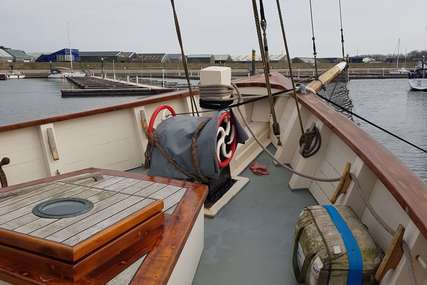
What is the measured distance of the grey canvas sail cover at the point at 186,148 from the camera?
2461 millimetres

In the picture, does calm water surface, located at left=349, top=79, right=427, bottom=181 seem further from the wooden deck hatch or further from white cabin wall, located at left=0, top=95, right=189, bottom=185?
the wooden deck hatch

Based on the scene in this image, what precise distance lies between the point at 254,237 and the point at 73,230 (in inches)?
54.0

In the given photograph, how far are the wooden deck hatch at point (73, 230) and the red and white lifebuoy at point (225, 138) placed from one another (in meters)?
0.95

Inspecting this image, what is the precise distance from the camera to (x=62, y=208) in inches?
56.3

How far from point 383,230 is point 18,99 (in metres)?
34.8

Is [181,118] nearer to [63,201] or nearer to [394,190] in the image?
[63,201]

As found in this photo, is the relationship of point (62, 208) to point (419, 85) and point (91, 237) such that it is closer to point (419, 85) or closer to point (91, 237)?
point (91, 237)

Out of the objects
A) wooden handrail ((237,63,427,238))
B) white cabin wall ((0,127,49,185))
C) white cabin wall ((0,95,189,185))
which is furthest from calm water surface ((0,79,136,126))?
wooden handrail ((237,63,427,238))

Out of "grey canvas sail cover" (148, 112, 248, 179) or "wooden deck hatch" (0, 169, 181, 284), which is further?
"grey canvas sail cover" (148, 112, 248, 179)

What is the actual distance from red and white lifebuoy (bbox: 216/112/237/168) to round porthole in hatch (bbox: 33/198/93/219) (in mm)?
1148

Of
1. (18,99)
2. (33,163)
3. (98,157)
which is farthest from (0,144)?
(18,99)

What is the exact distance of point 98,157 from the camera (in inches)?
138

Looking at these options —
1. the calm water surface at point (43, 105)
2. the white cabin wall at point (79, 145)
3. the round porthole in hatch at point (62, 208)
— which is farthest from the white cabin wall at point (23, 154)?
the calm water surface at point (43, 105)

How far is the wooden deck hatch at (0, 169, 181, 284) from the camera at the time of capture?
1.16 m
